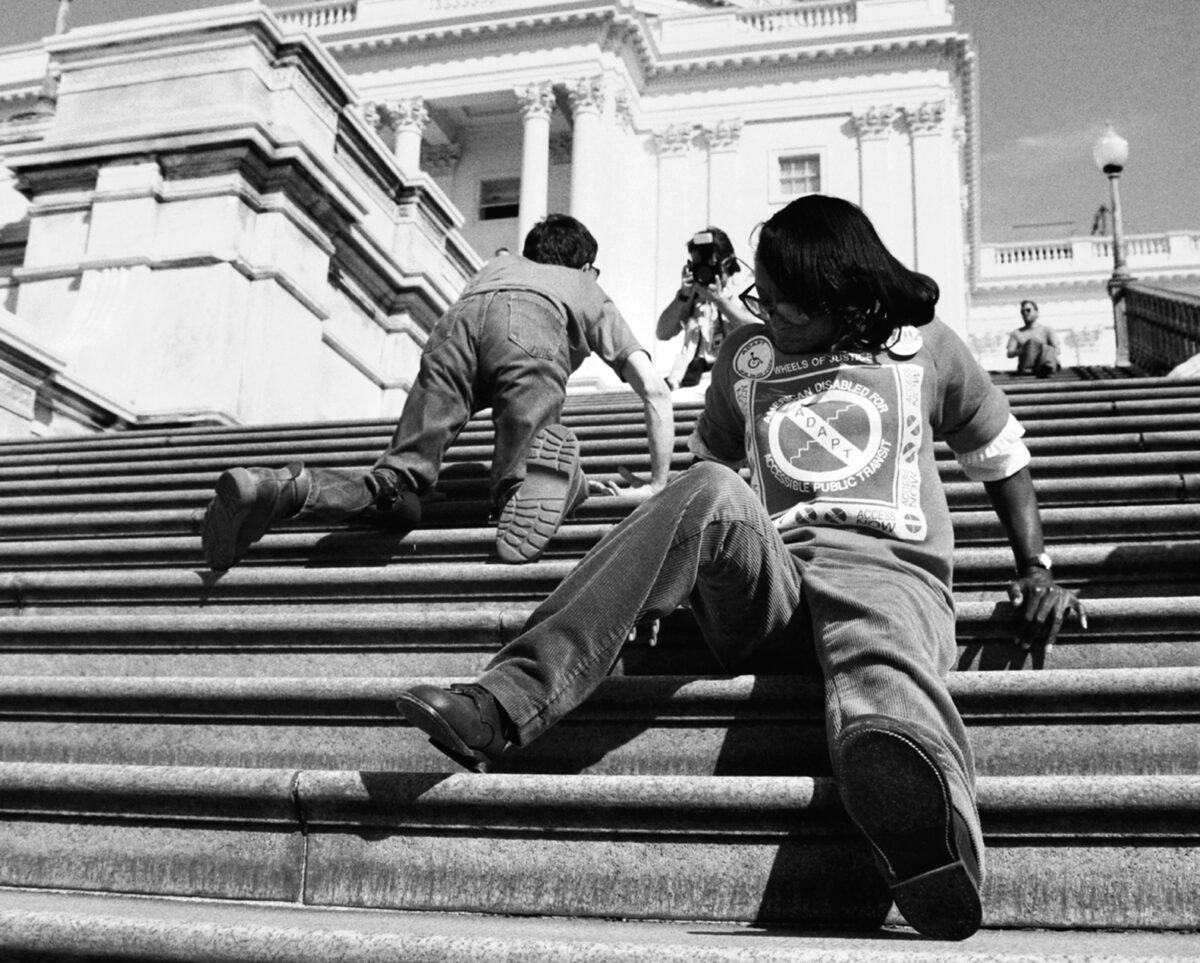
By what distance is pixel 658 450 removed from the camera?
384cm

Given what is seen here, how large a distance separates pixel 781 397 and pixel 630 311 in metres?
28.0

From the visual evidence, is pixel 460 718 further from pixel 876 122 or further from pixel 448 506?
pixel 876 122

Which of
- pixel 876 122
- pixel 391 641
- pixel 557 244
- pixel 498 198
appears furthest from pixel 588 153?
pixel 391 641

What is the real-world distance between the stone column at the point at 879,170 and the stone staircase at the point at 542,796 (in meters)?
28.7

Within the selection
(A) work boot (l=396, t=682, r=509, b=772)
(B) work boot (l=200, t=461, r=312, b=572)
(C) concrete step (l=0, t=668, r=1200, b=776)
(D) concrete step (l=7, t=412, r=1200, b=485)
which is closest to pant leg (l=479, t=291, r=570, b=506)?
(B) work boot (l=200, t=461, r=312, b=572)

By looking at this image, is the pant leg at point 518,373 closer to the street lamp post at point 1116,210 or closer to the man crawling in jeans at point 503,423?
the man crawling in jeans at point 503,423

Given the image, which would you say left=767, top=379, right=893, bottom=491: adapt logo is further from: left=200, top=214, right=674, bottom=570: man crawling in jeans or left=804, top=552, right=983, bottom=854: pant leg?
left=200, top=214, right=674, bottom=570: man crawling in jeans

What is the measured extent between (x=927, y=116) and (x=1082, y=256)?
36.6 feet

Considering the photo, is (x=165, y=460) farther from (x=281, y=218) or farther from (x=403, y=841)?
(x=403, y=841)

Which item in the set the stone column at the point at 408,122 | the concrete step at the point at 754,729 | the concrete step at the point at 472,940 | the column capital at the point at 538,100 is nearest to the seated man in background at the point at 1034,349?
the concrete step at the point at 754,729

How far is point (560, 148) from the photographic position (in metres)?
34.1

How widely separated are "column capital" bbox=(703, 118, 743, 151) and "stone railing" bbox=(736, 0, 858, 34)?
2.65 metres

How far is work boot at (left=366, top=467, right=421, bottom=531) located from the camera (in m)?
3.86

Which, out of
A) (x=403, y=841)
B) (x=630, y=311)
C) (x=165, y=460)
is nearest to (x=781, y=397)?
(x=403, y=841)
